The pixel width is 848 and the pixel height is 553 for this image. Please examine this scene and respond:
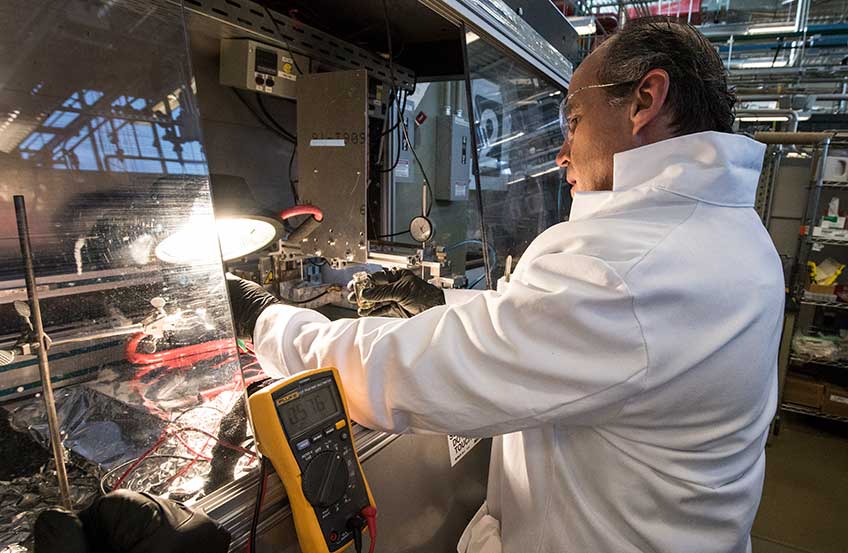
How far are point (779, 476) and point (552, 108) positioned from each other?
2.58 metres

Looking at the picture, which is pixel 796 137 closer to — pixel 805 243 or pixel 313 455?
pixel 805 243

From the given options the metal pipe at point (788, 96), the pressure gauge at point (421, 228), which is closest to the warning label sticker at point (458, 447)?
the pressure gauge at point (421, 228)

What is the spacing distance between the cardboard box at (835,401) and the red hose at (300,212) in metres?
3.68

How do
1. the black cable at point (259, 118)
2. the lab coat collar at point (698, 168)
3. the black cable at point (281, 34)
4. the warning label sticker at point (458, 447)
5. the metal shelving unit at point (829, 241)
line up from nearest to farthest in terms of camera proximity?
the lab coat collar at point (698, 168), the warning label sticker at point (458, 447), the black cable at point (281, 34), the black cable at point (259, 118), the metal shelving unit at point (829, 241)

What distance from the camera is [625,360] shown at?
64cm

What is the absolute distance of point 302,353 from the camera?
0.83 meters

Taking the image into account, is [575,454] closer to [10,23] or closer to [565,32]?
[10,23]

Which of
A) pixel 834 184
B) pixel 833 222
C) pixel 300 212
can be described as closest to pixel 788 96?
pixel 834 184

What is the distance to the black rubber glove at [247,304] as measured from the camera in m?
0.94

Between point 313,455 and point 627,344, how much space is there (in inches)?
19.2

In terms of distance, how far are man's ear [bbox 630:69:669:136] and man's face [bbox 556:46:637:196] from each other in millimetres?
18

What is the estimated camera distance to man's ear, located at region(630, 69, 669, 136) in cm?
81

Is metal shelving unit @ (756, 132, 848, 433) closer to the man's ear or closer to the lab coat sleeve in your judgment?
the man's ear

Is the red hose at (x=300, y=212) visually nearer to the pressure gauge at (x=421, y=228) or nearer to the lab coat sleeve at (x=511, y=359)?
the pressure gauge at (x=421, y=228)
